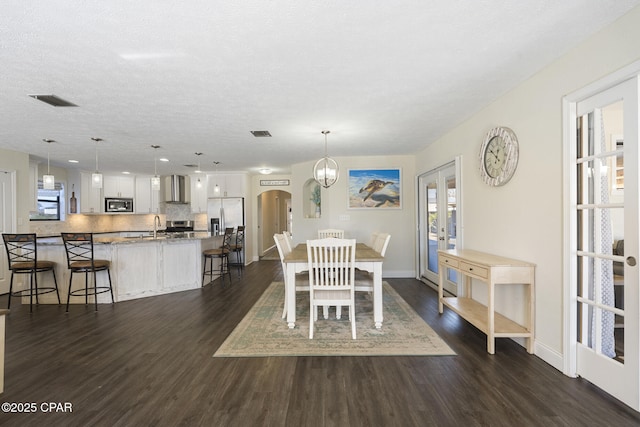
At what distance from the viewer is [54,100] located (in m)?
2.98

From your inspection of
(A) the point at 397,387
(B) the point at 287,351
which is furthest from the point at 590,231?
(B) the point at 287,351

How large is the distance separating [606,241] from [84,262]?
5545mm

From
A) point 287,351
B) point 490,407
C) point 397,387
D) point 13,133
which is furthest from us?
point 13,133

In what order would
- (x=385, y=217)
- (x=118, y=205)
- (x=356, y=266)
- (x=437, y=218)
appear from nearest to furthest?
(x=356, y=266), (x=437, y=218), (x=385, y=217), (x=118, y=205)

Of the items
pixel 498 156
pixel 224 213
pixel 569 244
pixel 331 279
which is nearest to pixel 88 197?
pixel 224 213

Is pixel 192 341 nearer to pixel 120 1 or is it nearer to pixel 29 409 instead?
pixel 29 409

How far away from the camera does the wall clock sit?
9.49 feet

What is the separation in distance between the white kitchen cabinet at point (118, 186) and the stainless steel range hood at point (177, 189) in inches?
Result: 36.4

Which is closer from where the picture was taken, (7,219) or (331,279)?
(331,279)

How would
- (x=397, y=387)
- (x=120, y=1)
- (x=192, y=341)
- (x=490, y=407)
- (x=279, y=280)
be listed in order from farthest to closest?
1. (x=279, y=280)
2. (x=192, y=341)
3. (x=397, y=387)
4. (x=490, y=407)
5. (x=120, y=1)

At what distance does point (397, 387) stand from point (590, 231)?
1.82 metres

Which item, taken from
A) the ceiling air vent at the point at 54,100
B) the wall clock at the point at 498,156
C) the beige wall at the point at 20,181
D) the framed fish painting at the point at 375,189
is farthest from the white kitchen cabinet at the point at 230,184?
the wall clock at the point at 498,156

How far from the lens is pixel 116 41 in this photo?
199 cm

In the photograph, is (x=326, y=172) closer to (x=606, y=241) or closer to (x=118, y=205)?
(x=606, y=241)
